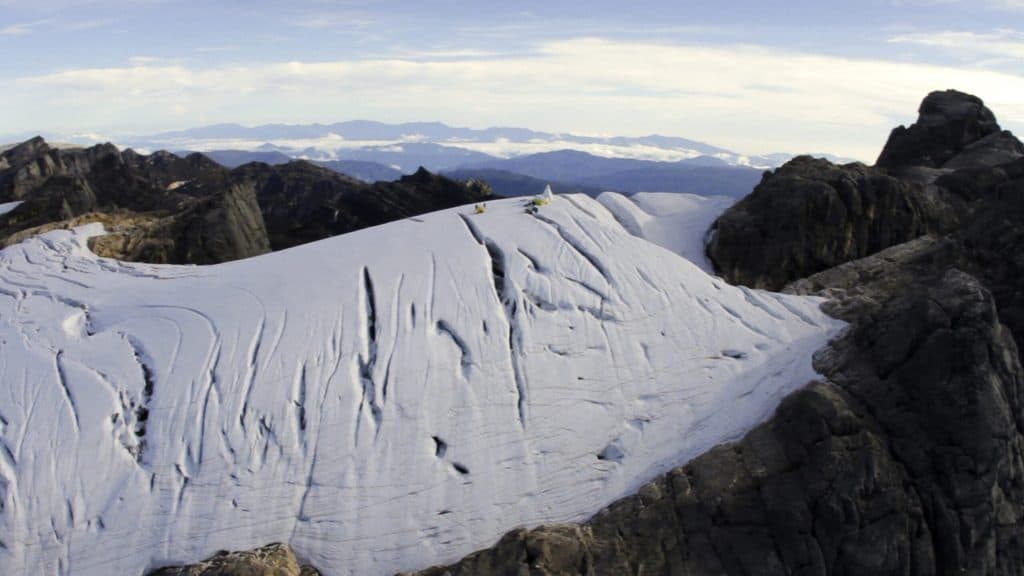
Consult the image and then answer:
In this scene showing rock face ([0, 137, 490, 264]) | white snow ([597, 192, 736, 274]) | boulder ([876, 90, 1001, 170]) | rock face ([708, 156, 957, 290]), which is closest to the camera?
rock face ([708, 156, 957, 290])

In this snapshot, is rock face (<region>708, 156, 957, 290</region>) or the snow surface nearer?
the snow surface

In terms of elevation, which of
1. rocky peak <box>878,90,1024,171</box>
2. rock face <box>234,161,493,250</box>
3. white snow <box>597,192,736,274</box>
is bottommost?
rock face <box>234,161,493,250</box>

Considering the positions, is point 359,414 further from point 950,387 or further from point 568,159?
point 568,159

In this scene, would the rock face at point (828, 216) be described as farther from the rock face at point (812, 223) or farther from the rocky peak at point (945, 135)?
the rocky peak at point (945, 135)

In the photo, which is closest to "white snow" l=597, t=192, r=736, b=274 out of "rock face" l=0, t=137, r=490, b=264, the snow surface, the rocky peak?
the snow surface

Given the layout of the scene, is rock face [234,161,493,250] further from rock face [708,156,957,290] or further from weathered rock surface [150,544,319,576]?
weathered rock surface [150,544,319,576]

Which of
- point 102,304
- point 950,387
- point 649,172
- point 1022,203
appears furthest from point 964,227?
point 649,172

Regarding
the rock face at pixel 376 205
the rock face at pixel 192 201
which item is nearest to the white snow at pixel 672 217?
the rock face at pixel 192 201
